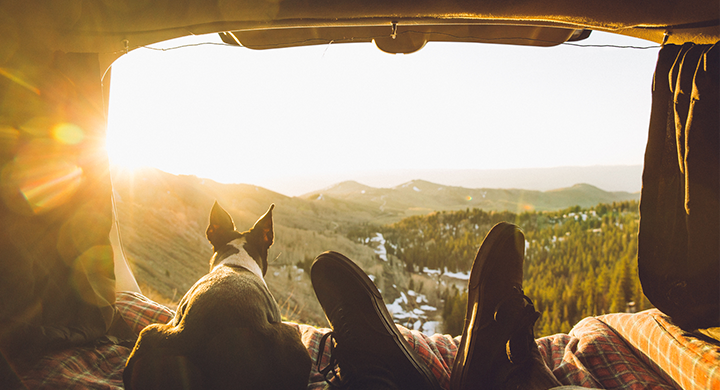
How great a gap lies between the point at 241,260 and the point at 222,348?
486mm

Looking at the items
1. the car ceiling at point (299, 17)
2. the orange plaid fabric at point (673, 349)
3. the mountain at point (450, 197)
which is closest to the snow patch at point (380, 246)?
the mountain at point (450, 197)

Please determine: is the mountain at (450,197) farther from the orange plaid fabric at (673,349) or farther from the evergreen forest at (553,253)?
the orange plaid fabric at (673,349)

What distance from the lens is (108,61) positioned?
1463 mm

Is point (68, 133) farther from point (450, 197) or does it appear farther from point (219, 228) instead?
point (450, 197)

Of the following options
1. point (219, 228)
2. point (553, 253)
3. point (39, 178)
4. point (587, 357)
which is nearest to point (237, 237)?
point (219, 228)

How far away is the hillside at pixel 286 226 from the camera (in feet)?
8.11

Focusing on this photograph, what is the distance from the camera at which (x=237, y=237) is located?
1489mm

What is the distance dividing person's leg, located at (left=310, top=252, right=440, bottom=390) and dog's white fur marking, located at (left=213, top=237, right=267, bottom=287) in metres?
0.28

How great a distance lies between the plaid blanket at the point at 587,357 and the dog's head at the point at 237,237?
40 cm

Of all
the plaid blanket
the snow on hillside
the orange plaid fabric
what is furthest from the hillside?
the orange plaid fabric

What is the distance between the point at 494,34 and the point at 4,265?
2.33 meters

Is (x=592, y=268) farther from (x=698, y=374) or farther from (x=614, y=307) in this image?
(x=698, y=374)

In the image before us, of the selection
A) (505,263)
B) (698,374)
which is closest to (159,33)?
(505,263)

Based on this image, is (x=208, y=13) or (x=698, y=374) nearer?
(x=698, y=374)
